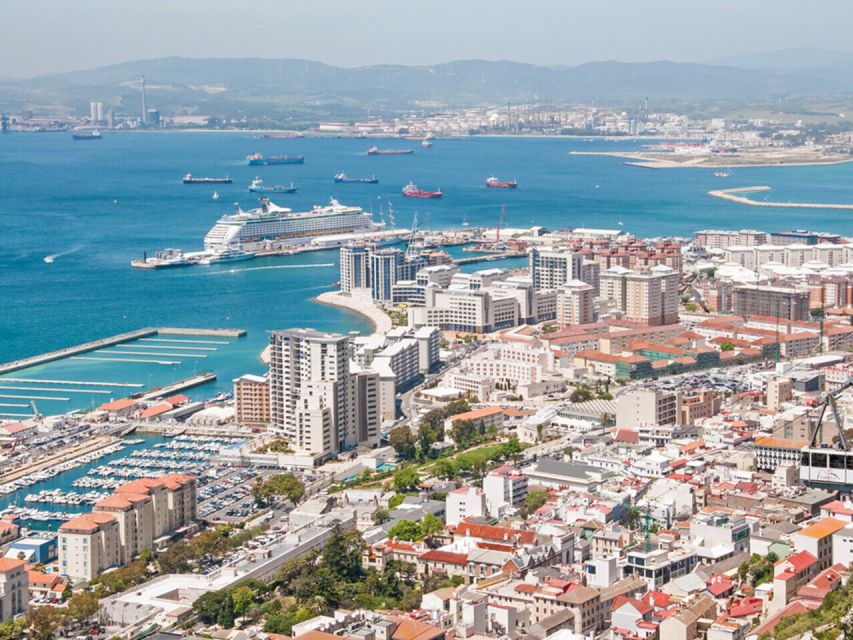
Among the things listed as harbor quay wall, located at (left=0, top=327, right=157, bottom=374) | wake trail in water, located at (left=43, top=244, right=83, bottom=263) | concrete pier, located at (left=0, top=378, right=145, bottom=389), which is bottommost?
concrete pier, located at (left=0, top=378, right=145, bottom=389)

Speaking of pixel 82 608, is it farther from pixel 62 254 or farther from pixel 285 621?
pixel 62 254

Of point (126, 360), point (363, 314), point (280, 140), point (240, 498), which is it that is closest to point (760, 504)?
point (240, 498)

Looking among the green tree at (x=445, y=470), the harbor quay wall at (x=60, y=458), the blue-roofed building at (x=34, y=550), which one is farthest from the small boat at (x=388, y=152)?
the blue-roofed building at (x=34, y=550)

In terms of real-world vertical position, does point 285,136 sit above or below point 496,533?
above

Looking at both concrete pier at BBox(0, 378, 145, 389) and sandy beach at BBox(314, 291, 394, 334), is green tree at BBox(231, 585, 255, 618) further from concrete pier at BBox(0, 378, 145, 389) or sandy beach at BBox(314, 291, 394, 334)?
sandy beach at BBox(314, 291, 394, 334)

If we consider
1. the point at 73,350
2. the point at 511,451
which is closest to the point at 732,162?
the point at 73,350

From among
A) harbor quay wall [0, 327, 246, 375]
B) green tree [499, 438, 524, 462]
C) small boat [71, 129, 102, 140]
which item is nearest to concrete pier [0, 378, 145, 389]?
harbor quay wall [0, 327, 246, 375]

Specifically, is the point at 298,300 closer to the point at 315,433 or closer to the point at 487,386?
the point at 487,386

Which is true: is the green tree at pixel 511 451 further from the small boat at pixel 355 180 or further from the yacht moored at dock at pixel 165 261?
the small boat at pixel 355 180
